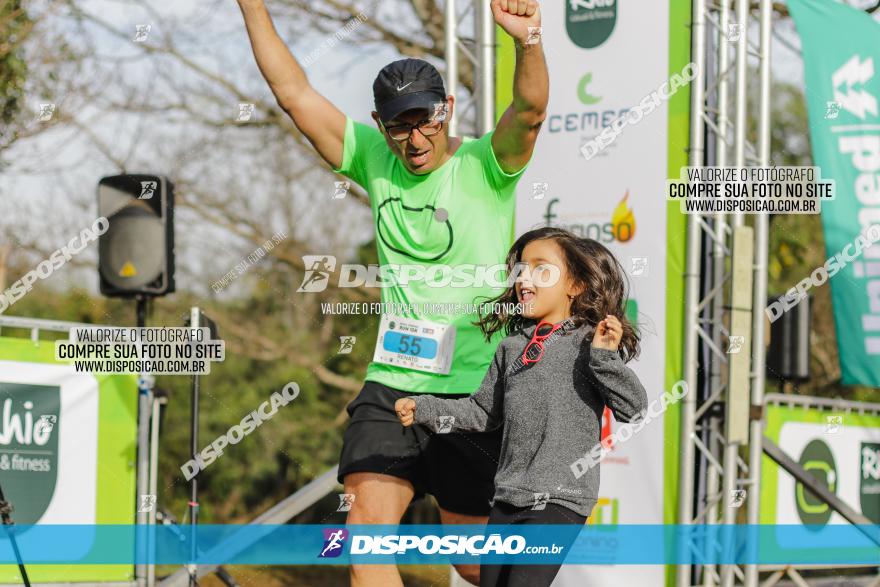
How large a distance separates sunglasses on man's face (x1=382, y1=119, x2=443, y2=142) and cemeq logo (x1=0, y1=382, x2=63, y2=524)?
362 centimetres

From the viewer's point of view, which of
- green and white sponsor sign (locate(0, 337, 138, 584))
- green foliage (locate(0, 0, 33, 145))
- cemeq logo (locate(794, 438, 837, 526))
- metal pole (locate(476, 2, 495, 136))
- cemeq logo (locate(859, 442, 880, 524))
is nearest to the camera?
green and white sponsor sign (locate(0, 337, 138, 584))

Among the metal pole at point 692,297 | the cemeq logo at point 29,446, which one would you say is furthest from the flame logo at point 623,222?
the cemeq logo at point 29,446

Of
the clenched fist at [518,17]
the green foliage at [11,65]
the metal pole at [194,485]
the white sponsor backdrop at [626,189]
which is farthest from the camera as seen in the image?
the green foliage at [11,65]

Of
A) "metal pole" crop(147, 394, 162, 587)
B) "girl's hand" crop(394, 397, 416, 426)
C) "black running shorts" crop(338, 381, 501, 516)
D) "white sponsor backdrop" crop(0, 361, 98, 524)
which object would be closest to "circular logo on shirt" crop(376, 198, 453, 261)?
"black running shorts" crop(338, 381, 501, 516)

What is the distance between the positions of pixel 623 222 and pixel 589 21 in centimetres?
121

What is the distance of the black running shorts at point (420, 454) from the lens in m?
3.63

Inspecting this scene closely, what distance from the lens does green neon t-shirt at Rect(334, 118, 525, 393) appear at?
3.69m

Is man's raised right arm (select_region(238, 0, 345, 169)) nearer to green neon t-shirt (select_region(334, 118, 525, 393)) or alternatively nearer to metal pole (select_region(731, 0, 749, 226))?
green neon t-shirt (select_region(334, 118, 525, 393))

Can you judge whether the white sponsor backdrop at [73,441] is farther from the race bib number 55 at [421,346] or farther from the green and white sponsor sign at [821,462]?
the green and white sponsor sign at [821,462]

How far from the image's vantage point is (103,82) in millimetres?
11281

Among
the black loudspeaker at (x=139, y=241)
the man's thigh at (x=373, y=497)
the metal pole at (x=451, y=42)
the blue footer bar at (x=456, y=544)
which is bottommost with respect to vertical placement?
the blue footer bar at (x=456, y=544)

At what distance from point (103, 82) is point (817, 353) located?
10.8 metres

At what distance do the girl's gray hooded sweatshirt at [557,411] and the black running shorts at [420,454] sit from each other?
284mm

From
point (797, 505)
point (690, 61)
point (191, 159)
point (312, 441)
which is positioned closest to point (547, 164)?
point (690, 61)
